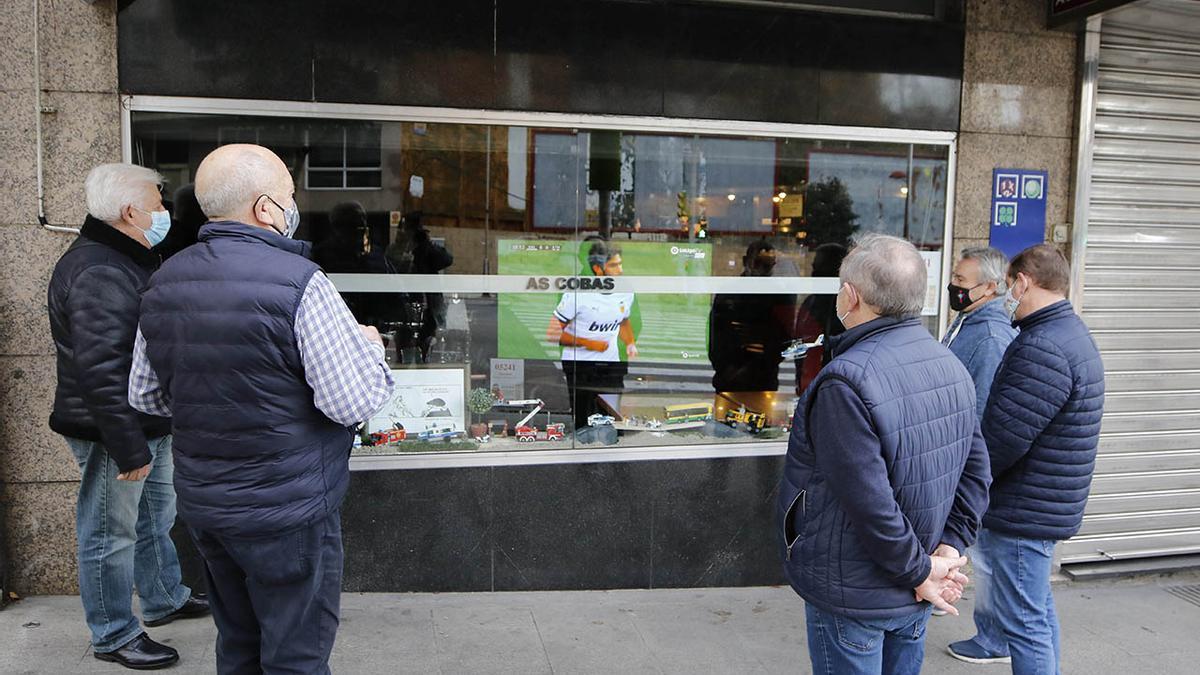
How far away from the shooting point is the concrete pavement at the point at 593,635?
3881 millimetres

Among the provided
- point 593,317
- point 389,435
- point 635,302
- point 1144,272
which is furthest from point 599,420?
point 1144,272

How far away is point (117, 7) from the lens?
13.4 feet

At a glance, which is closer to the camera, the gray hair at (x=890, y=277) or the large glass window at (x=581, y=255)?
the gray hair at (x=890, y=277)

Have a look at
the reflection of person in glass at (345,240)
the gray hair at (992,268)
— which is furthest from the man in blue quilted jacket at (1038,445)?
the reflection of person in glass at (345,240)

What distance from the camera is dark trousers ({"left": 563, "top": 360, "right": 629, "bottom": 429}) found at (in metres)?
4.93

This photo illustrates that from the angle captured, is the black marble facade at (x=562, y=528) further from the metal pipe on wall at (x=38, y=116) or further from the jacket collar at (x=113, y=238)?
the metal pipe on wall at (x=38, y=116)

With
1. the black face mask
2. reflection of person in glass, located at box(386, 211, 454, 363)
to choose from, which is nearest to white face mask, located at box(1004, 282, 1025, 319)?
the black face mask

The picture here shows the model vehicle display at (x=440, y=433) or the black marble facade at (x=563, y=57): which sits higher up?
the black marble facade at (x=563, y=57)

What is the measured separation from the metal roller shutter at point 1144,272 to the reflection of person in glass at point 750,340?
182cm

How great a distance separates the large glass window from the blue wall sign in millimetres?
309

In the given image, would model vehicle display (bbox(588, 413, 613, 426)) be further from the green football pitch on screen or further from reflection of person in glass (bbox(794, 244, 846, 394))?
reflection of person in glass (bbox(794, 244, 846, 394))

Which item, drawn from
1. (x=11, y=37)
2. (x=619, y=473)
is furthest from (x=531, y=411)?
(x=11, y=37)

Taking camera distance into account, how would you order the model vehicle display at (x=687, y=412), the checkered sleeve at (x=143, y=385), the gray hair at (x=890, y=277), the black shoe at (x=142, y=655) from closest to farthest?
the gray hair at (x=890, y=277), the checkered sleeve at (x=143, y=385), the black shoe at (x=142, y=655), the model vehicle display at (x=687, y=412)

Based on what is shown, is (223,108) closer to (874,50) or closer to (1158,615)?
(874,50)
